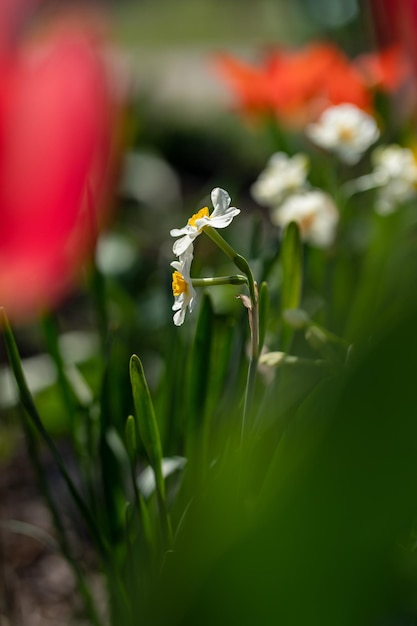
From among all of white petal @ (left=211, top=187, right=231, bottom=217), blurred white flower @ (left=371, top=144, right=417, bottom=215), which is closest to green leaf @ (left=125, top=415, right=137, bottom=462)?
white petal @ (left=211, top=187, right=231, bottom=217)

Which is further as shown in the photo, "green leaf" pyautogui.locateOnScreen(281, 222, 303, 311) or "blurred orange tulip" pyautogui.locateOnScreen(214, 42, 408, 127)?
"blurred orange tulip" pyautogui.locateOnScreen(214, 42, 408, 127)

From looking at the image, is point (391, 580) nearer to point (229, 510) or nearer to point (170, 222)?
point (229, 510)

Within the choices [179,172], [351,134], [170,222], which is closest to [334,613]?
[351,134]

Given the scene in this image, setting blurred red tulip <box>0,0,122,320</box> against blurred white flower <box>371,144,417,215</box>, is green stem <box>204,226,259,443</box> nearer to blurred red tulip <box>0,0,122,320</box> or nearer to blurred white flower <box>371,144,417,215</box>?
blurred red tulip <box>0,0,122,320</box>

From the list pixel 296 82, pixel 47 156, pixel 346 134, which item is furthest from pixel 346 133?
pixel 47 156

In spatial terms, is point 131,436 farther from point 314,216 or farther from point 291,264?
point 314,216
